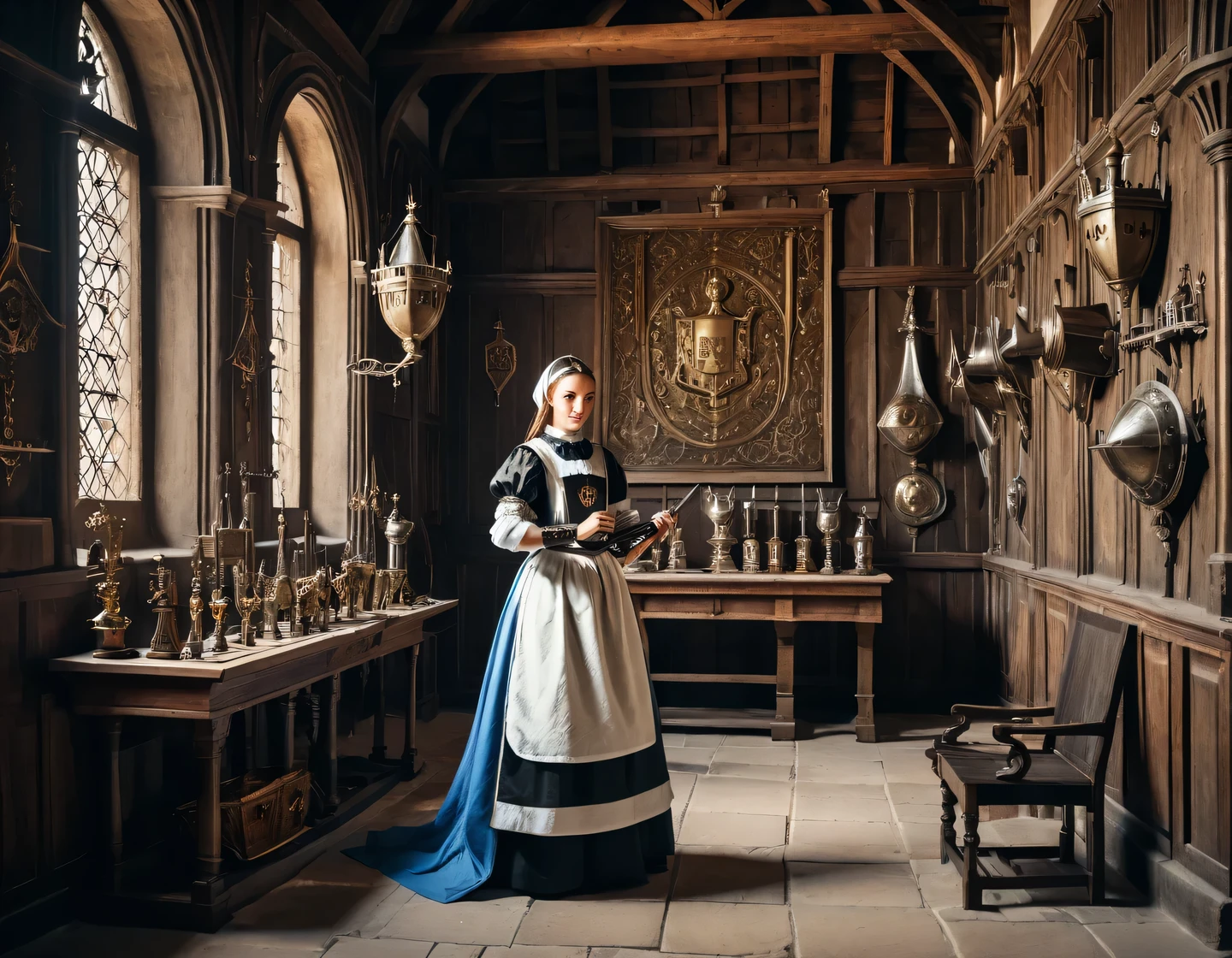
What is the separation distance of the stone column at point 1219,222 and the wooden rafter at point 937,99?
10.9 feet

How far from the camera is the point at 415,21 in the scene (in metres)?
6.25

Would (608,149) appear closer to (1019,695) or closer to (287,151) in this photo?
(287,151)

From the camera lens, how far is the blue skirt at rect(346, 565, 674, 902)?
359 centimetres

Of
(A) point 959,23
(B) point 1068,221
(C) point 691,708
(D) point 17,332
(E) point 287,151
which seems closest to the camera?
(D) point 17,332

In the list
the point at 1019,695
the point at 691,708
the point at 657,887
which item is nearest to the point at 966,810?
the point at 657,887

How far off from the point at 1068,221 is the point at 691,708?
366 centimetres

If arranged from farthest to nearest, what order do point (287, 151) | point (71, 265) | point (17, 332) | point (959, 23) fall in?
point (959, 23) → point (287, 151) → point (71, 265) → point (17, 332)

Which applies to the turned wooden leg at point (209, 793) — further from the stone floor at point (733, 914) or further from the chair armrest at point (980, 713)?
the chair armrest at point (980, 713)

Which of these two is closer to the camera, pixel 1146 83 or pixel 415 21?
pixel 1146 83

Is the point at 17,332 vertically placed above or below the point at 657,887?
above

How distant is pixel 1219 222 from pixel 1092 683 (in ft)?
5.46

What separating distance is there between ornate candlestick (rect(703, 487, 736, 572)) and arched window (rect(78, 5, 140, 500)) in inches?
141

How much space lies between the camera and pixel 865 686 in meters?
6.19

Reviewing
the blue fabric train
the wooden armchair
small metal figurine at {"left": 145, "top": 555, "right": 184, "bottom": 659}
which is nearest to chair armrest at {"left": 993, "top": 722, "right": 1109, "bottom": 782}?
the wooden armchair
